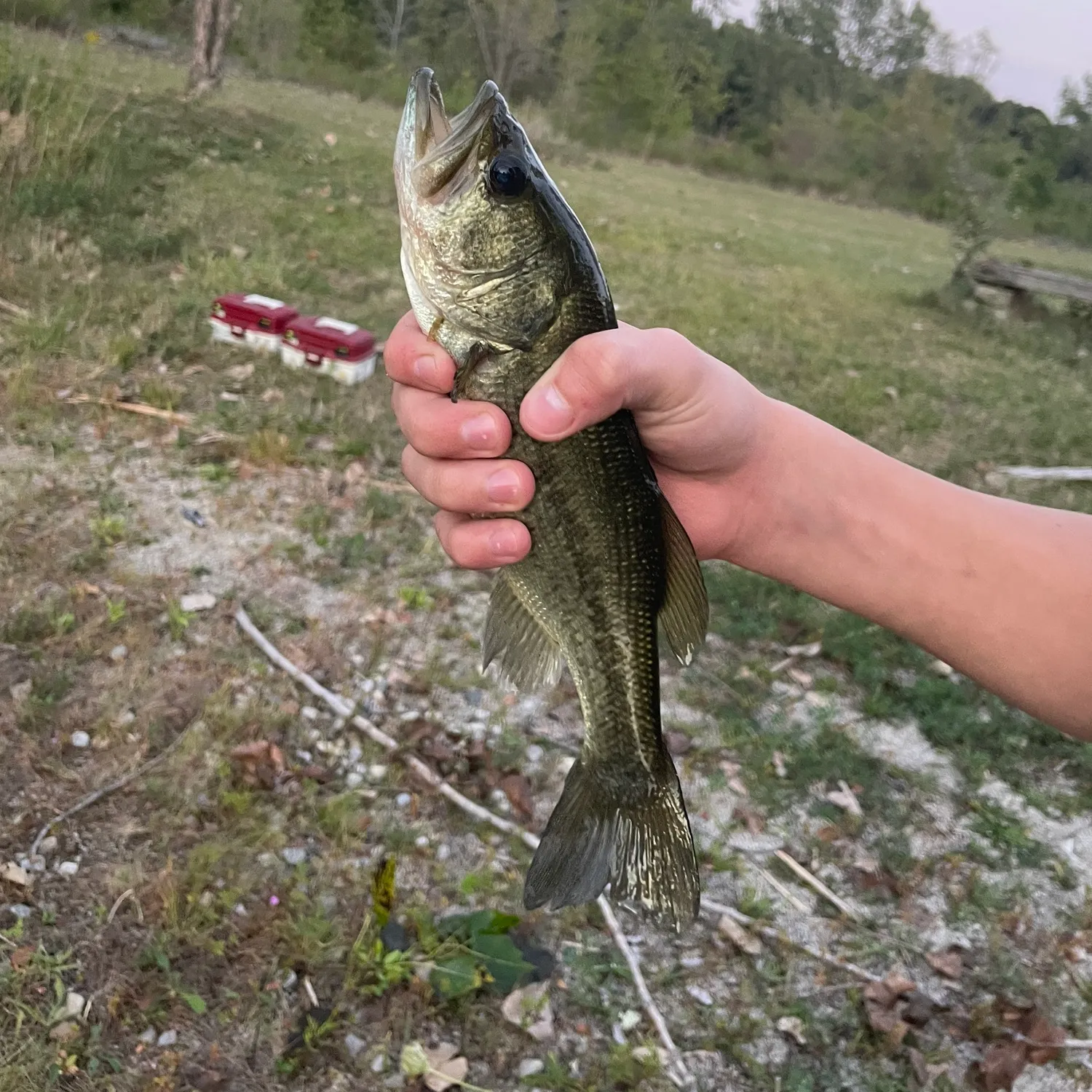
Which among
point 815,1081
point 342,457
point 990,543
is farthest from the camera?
point 342,457

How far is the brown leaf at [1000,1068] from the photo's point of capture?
241 cm

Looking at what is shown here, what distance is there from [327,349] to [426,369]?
3.80 m

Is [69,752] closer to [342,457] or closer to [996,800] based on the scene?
[342,457]

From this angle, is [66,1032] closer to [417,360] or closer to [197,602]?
[197,602]

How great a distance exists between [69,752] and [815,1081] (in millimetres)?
2461

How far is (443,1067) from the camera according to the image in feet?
7.33

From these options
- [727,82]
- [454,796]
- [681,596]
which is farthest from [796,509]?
[727,82]

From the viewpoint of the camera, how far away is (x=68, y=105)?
7.38 m

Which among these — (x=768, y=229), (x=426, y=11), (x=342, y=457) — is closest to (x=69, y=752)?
(x=342, y=457)

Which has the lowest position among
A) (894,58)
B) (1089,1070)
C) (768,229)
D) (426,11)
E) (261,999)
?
(261,999)

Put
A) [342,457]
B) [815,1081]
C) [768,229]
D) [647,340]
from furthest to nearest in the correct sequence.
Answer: [768,229] < [342,457] < [815,1081] < [647,340]

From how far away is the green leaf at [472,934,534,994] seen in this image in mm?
2404

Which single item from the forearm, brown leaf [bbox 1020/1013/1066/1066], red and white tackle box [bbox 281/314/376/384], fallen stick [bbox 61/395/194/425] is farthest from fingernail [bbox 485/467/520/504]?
red and white tackle box [bbox 281/314/376/384]

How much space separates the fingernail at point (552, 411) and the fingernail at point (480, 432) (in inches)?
5.6
